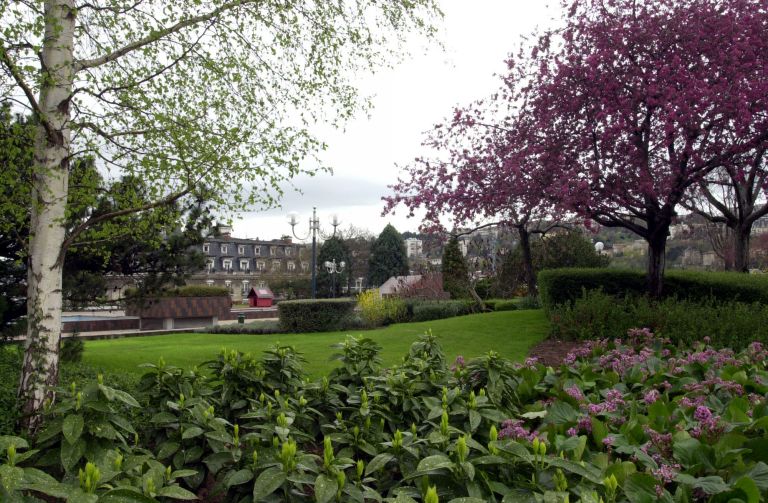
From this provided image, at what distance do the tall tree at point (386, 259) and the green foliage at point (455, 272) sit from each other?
70.5 ft

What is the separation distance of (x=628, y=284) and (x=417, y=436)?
10.2m

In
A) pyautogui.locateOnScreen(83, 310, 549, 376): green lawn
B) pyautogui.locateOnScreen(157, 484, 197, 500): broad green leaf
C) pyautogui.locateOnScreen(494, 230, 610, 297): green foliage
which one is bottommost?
pyautogui.locateOnScreen(83, 310, 549, 376): green lawn

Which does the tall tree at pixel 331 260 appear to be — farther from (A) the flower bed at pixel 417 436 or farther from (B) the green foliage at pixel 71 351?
(A) the flower bed at pixel 417 436

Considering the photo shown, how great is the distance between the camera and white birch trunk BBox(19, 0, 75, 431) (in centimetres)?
464

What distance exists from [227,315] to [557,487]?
991 inches

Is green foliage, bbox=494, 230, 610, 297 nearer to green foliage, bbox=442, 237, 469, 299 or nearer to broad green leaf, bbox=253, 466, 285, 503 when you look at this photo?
green foliage, bbox=442, 237, 469, 299

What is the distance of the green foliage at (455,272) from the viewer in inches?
1034

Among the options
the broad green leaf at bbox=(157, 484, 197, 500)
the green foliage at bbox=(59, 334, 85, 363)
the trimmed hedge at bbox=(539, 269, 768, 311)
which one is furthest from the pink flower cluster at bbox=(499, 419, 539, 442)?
the trimmed hedge at bbox=(539, 269, 768, 311)

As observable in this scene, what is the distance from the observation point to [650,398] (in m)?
4.01

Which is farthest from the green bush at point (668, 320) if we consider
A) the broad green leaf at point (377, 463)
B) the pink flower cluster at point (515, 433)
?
the broad green leaf at point (377, 463)

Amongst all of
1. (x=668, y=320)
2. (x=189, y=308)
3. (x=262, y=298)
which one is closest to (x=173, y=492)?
(x=668, y=320)

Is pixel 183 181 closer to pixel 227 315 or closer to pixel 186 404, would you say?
pixel 186 404

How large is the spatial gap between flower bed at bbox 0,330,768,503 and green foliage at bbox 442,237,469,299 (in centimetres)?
2018

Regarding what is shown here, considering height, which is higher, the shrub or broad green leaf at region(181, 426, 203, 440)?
broad green leaf at region(181, 426, 203, 440)
